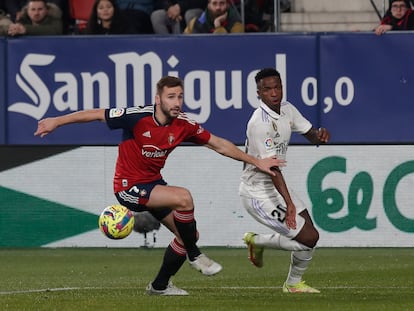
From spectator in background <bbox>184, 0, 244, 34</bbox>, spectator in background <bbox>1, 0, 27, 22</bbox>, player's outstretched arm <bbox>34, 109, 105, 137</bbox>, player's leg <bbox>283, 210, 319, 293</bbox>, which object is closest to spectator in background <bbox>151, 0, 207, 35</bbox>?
spectator in background <bbox>184, 0, 244, 34</bbox>

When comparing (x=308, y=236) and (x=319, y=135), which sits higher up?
(x=319, y=135)

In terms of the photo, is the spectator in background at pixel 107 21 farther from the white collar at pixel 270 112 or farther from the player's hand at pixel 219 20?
the white collar at pixel 270 112

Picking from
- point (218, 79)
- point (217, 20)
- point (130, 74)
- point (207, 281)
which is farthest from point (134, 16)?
point (207, 281)

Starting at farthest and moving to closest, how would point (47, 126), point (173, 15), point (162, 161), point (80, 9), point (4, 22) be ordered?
point (80, 9), point (173, 15), point (4, 22), point (162, 161), point (47, 126)

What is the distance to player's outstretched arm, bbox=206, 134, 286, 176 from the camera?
40.8ft

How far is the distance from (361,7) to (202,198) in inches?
149

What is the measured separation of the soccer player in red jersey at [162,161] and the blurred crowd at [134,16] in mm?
7219

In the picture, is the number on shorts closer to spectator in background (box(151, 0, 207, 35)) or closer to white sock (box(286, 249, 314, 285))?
white sock (box(286, 249, 314, 285))

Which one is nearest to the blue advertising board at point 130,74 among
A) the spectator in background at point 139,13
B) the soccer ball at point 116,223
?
the spectator in background at point 139,13

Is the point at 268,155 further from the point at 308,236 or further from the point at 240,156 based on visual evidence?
the point at 308,236

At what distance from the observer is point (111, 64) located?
766 inches

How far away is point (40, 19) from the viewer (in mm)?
19703

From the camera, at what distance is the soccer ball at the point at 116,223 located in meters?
12.2

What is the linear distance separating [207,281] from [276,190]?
2.07 meters
